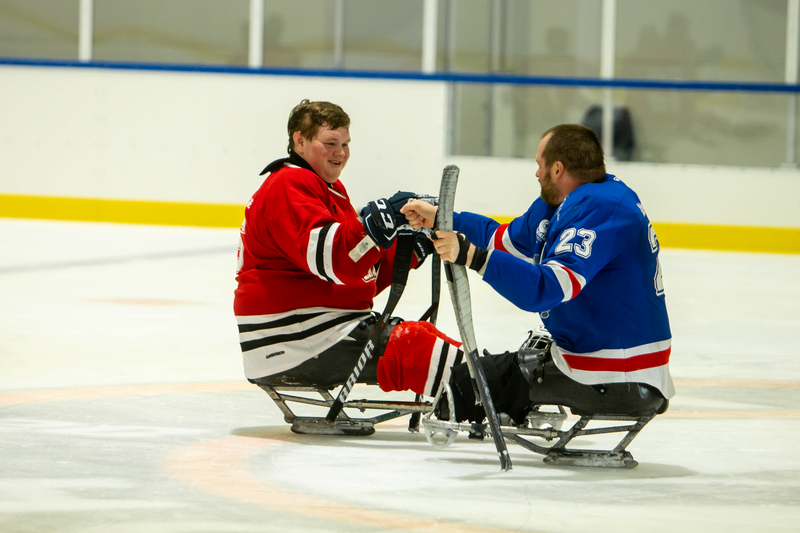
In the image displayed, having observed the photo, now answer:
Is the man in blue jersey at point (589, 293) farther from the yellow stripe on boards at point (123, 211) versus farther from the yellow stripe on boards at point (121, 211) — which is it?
the yellow stripe on boards at point (121, 211)

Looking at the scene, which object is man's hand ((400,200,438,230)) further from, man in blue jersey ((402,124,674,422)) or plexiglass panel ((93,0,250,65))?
plexiglass panel ((93,0,250,65))

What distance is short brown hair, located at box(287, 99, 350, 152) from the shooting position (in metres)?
3.34

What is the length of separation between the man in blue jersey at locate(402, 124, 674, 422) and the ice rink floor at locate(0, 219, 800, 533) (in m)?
0.22

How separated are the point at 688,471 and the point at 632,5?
389 inches

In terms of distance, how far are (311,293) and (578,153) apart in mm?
915

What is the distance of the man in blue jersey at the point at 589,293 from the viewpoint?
2791mm

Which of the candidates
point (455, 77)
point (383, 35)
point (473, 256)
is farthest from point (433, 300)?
point (383, 35)

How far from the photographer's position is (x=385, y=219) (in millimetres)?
2967

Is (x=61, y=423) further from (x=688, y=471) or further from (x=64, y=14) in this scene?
(x=64, y=14)

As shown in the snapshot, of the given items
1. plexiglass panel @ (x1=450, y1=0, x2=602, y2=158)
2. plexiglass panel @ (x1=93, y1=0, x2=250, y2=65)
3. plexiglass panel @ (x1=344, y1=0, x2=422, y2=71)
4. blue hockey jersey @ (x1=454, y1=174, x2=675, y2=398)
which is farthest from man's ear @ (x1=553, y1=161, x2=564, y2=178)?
plexiglass panel @ (x1=93, y1=0, x2=250, y2=65)

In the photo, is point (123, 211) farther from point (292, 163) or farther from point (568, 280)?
point (568, 280)

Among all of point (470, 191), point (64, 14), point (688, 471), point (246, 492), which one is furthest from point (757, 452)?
point (64, 14)

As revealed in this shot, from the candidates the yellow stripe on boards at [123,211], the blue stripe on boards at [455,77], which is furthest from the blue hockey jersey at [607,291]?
the yellow stripe on boards at [123,211]

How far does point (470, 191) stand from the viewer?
11891 mm
